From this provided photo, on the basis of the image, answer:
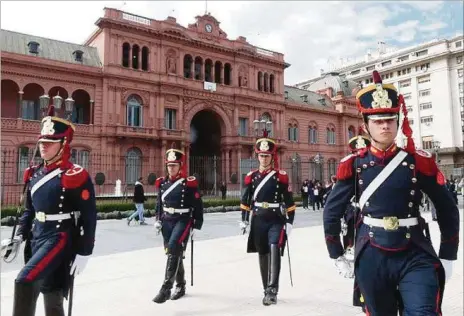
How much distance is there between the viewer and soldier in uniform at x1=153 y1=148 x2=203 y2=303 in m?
5.71

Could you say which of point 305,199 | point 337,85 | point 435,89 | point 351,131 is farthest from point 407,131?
point 435,89

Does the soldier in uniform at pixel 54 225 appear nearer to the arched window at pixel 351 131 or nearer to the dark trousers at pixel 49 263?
the dark trousers at pixel 49 263

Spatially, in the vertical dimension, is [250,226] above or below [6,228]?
above

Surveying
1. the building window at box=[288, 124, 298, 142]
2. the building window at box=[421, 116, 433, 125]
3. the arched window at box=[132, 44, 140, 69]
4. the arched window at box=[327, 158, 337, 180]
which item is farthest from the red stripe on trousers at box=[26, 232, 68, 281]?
the building window at box=[421, 116, 433, 125]

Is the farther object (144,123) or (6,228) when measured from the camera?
(144,123)

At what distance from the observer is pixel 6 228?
15547mm

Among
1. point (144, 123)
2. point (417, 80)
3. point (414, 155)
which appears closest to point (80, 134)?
point (144, 123)

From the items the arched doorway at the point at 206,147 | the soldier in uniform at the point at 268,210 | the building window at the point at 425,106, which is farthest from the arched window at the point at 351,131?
the soldier in uniform at the point at 268,210

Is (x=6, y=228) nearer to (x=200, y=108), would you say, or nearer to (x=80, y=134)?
(x=80, y=134)

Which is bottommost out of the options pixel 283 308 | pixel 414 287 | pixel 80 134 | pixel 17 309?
pixel 283 308

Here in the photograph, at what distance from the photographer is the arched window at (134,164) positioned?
30812mm

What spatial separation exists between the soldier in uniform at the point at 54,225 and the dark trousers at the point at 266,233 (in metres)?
2.73

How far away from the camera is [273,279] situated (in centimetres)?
558

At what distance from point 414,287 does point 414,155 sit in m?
1.00
